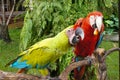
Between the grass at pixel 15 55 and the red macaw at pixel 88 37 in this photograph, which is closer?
the red macaw at pixel 88 37

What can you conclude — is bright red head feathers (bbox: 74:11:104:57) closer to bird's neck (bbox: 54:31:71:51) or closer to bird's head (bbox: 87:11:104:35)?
bird's head (bbox: 87:11:104:35)

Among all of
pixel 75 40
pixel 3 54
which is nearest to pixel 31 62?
pixel 75 40

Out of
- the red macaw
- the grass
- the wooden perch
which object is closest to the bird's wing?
the wooden perch

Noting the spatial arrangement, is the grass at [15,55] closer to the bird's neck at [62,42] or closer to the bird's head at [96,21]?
the bird's head at [96,21]

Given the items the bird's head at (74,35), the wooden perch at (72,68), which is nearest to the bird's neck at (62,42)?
the bird's head at (74,35)

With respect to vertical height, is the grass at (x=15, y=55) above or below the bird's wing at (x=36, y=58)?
below

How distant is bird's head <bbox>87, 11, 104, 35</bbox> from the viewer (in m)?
1.68

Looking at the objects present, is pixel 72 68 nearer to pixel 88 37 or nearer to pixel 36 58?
pixel 36 58

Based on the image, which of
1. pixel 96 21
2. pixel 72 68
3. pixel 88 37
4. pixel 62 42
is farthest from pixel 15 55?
pixel 72 68

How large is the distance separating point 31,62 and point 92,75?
108 centimetres

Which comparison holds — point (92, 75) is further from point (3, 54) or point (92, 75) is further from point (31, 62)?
point (3, 54)

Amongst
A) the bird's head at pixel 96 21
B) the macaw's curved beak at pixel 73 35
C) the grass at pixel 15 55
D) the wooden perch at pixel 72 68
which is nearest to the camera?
the wooden perch at pixel 72 68

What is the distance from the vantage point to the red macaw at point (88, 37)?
173 cm

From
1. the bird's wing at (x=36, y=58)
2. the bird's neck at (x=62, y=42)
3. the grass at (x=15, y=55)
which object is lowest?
the grass at (x=15, y=55)
